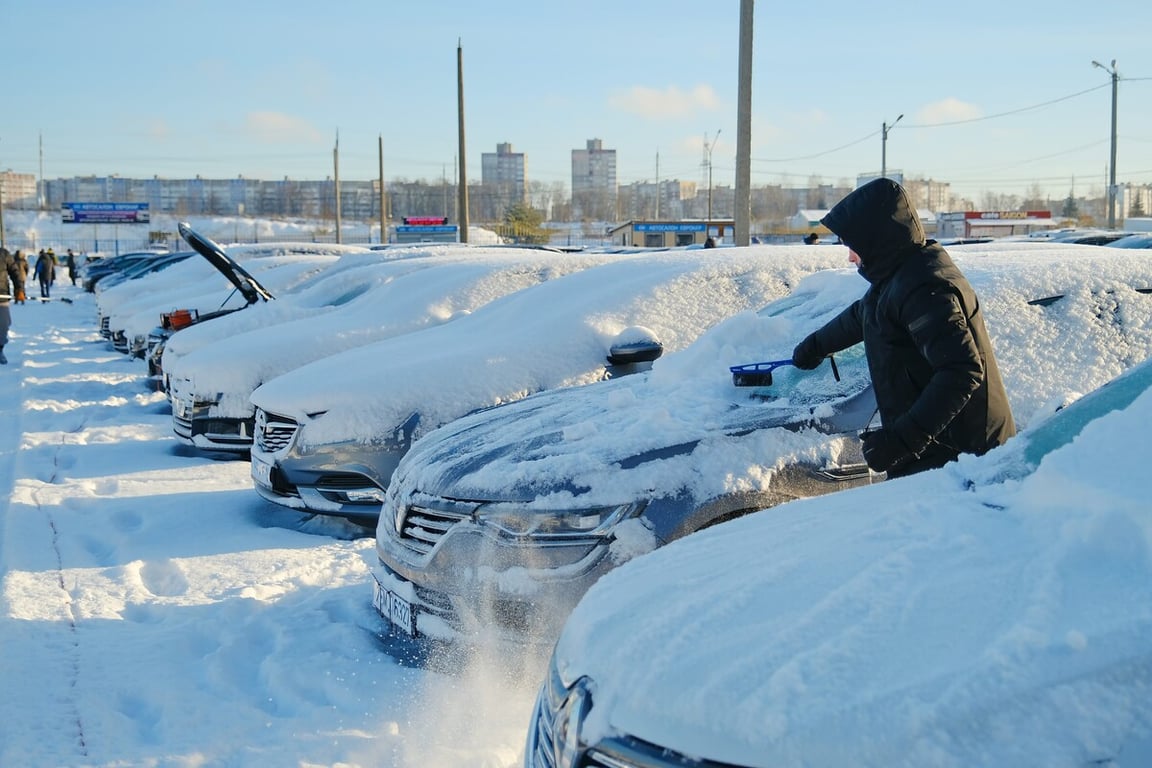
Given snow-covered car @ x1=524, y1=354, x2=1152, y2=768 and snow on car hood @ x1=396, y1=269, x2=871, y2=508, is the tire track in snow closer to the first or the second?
snow on car hood @ x1=396, y1=269, x2=871, y2=508

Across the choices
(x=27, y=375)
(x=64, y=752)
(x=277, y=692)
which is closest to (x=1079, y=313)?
(x=277, y=692)

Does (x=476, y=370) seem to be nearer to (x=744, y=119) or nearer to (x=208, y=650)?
(x=208, y=650)

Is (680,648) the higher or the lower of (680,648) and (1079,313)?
the lower

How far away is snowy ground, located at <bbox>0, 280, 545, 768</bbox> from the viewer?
3.34m

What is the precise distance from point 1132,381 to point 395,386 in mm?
3815

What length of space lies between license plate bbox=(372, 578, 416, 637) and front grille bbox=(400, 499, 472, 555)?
8.3 inches

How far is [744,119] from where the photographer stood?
39.2ft

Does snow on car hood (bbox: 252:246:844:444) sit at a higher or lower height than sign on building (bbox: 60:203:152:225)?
lower

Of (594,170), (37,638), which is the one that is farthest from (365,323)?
(594,170)

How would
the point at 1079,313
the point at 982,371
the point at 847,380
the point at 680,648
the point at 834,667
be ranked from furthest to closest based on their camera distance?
1. the point at 1079,313
2. the point at 847,380
3. the point at 982,371
4. the point at 680,648
5. the point at 834,667

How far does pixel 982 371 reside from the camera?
10.5ft

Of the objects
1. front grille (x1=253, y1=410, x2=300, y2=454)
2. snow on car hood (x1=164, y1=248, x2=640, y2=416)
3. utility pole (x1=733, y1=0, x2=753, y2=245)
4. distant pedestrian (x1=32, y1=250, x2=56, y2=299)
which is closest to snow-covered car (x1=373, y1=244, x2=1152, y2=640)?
front grille (x1=253, y1=410, x2=300, y2=454)

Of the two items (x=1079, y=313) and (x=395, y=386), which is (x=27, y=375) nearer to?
(x=395, y=386)

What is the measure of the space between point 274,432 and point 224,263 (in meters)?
4.78
